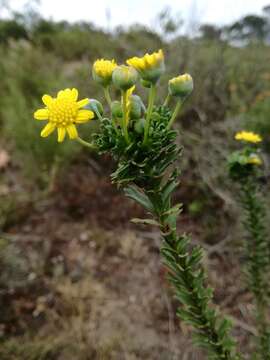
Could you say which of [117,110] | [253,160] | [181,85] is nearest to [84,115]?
[117,110]

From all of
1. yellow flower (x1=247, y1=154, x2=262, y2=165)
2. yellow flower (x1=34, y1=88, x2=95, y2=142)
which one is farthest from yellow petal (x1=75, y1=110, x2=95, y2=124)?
yellow flower (x1=247, y1=154, x2=262, y2=165)

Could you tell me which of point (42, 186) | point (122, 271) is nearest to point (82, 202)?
point (42, 186)

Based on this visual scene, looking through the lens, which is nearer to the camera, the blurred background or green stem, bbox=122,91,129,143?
green stem, bbox=122,91,129,143

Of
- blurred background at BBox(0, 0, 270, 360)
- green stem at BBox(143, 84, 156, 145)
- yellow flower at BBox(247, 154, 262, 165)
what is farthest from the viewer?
blurred background at BBox(0, 0, 270, 360)

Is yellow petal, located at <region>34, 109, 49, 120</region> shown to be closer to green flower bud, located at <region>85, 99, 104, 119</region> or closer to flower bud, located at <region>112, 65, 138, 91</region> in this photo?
green flower bud, located at <region>85, 99, 104, 119</region>

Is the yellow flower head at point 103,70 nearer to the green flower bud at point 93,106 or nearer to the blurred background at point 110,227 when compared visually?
the green flower bud at point 93,106

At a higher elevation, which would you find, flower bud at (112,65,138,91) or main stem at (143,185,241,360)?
flower bud at (112,65,138,91)
